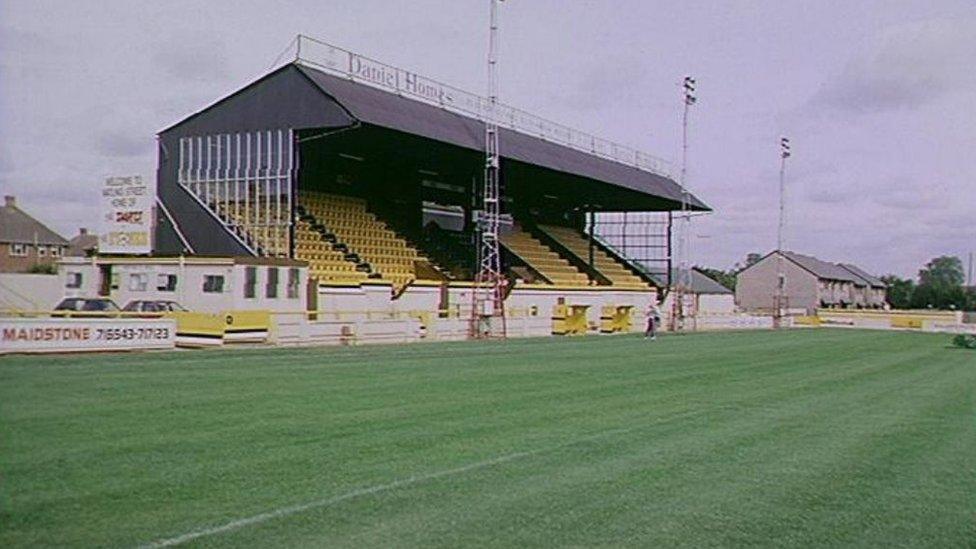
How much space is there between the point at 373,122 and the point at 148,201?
8.40 meters

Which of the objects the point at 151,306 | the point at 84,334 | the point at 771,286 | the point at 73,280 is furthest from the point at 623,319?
the point at 771,286

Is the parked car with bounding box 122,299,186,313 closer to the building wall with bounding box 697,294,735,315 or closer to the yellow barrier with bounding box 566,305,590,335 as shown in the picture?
the yellow barrier with bounding box 566,305,590,335

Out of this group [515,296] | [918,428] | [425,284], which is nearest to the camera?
[918,428]

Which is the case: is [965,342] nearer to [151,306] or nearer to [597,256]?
[597,256]

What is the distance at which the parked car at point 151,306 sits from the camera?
1239 inches

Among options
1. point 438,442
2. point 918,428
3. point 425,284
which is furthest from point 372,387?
point 425,284

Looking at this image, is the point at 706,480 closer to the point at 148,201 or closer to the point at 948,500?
the point at 948,500

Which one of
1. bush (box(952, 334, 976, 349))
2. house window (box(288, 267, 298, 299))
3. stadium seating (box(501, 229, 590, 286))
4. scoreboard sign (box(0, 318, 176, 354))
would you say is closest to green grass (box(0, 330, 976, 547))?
scoreboard sign (box(0, 318, 176, 354))

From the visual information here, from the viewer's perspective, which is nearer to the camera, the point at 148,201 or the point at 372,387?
the point at 372,387

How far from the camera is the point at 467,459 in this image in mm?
10094

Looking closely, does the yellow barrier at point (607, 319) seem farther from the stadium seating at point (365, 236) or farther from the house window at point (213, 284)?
the house window at point (213, 284)

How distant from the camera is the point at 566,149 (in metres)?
57.8

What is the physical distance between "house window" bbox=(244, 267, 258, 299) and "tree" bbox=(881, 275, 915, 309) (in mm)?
100100

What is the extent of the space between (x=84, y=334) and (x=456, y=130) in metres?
24.1
